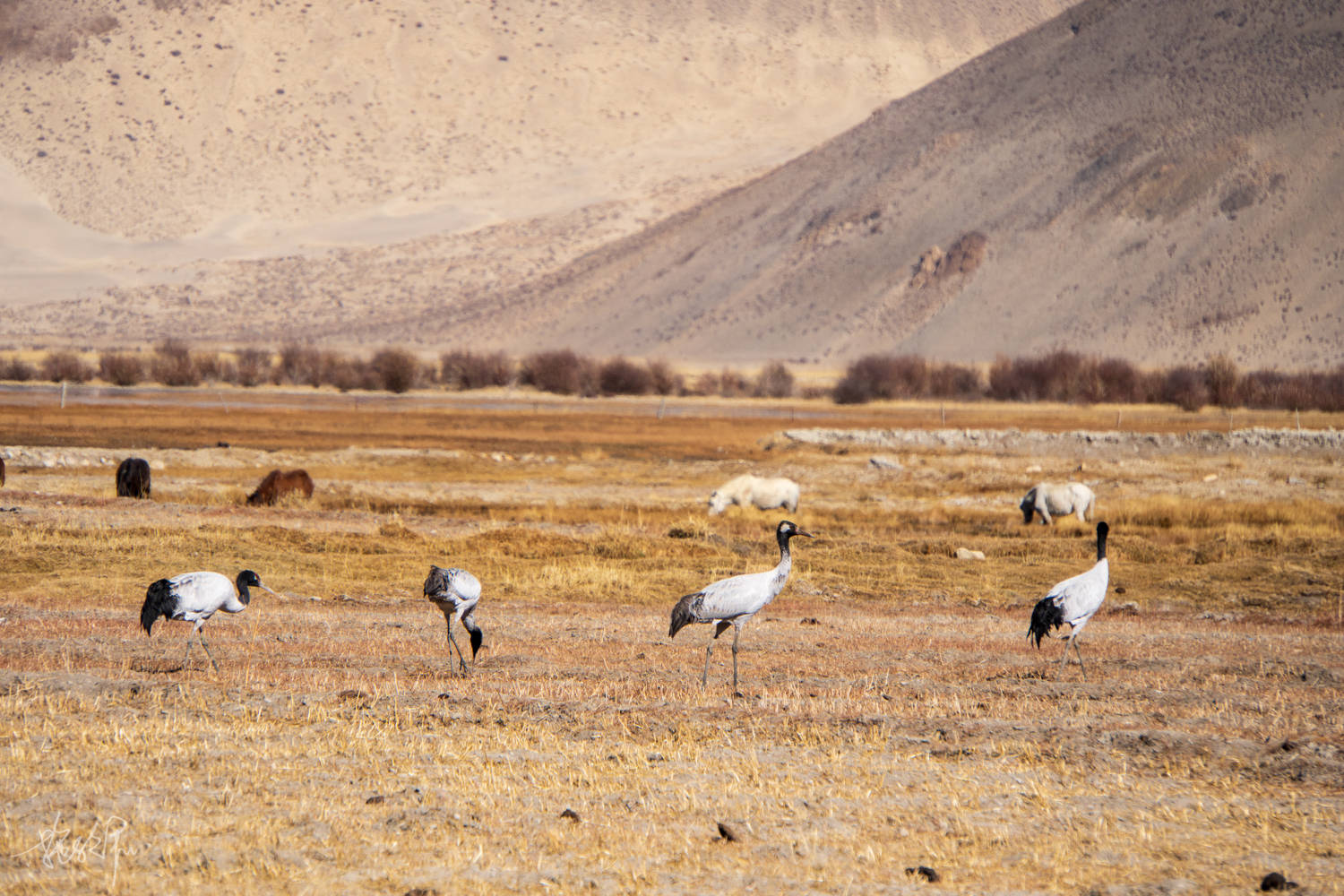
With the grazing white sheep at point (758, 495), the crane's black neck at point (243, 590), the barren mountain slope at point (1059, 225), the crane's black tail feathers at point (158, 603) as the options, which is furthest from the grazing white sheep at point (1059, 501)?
the barren mountain slope at point (1059, 225)

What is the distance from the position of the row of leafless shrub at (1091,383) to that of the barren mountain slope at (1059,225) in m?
12.3

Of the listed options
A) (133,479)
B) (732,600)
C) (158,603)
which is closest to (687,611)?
(732,600)

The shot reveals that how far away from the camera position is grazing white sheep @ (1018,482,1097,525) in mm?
34906

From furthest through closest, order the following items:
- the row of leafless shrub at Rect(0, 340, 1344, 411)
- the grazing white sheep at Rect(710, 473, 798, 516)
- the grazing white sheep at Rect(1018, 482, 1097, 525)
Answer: the row of leafless shrub at Rect(0, 340, 1344, 411) < the grazing white sheep at Rect(710, 473, 798, 516) < the grazing white sheep at Rect(1018, 482, 1097, 525)

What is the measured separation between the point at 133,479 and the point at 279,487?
139 inches

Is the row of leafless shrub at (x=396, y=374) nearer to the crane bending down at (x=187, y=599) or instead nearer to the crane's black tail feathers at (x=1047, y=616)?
the crane bending down at (x=187, y=599)

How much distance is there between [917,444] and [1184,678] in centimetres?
4956

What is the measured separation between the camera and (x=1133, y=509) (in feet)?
121

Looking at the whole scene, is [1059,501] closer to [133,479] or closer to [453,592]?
[133,479]

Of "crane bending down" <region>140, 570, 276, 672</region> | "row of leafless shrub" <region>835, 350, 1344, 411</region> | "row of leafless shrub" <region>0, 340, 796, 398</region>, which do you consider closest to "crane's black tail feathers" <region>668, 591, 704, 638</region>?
"crane bending down" <region>140, 570, 276, 672</region>

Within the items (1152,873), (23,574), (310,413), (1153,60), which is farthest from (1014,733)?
(1153,60)

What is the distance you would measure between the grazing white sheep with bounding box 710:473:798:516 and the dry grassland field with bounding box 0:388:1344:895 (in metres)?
2.48

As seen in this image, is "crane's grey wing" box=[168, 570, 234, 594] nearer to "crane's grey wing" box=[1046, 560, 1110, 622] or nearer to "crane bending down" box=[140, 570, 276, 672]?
"crane bending down" box=[140, 570, 276, 672]

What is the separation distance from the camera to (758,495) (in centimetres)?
3778
